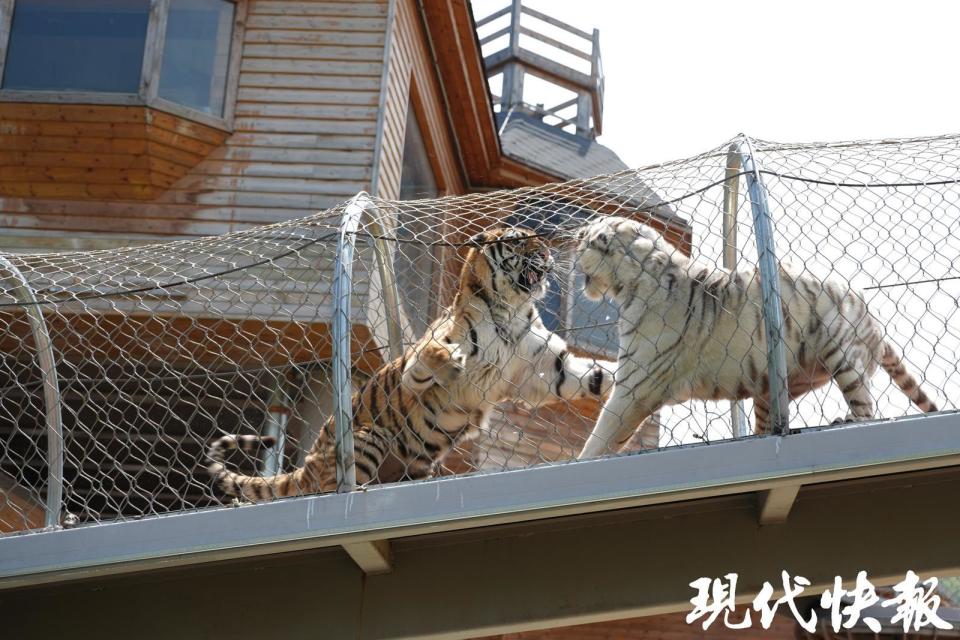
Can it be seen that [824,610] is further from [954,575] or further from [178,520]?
[178,520]

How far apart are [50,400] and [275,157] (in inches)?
162

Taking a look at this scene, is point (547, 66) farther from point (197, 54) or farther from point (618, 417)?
point (618, 417)

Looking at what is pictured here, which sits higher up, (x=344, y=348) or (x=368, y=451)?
(x=344, y=348)

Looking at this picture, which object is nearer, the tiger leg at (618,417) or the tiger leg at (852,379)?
the tiger leg at (852,379)

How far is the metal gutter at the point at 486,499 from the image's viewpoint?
337 cm

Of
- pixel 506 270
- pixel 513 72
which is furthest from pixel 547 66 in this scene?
pixel 506 270

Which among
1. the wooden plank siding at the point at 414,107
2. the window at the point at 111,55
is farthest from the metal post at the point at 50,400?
the wooden plank siding at the point at 414,107

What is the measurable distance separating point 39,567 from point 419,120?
21.3 feet

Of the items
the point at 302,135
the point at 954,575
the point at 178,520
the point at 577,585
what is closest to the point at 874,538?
the point at 954,575

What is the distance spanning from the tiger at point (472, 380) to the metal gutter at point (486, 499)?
47.5 inches

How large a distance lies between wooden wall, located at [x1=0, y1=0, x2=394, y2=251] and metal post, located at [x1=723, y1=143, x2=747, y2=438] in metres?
3.99

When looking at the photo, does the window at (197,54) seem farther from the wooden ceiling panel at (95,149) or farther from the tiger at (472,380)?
the tiger at (472,380)

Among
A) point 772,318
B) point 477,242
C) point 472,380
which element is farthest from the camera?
point 472,380

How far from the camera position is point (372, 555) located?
387 cm
